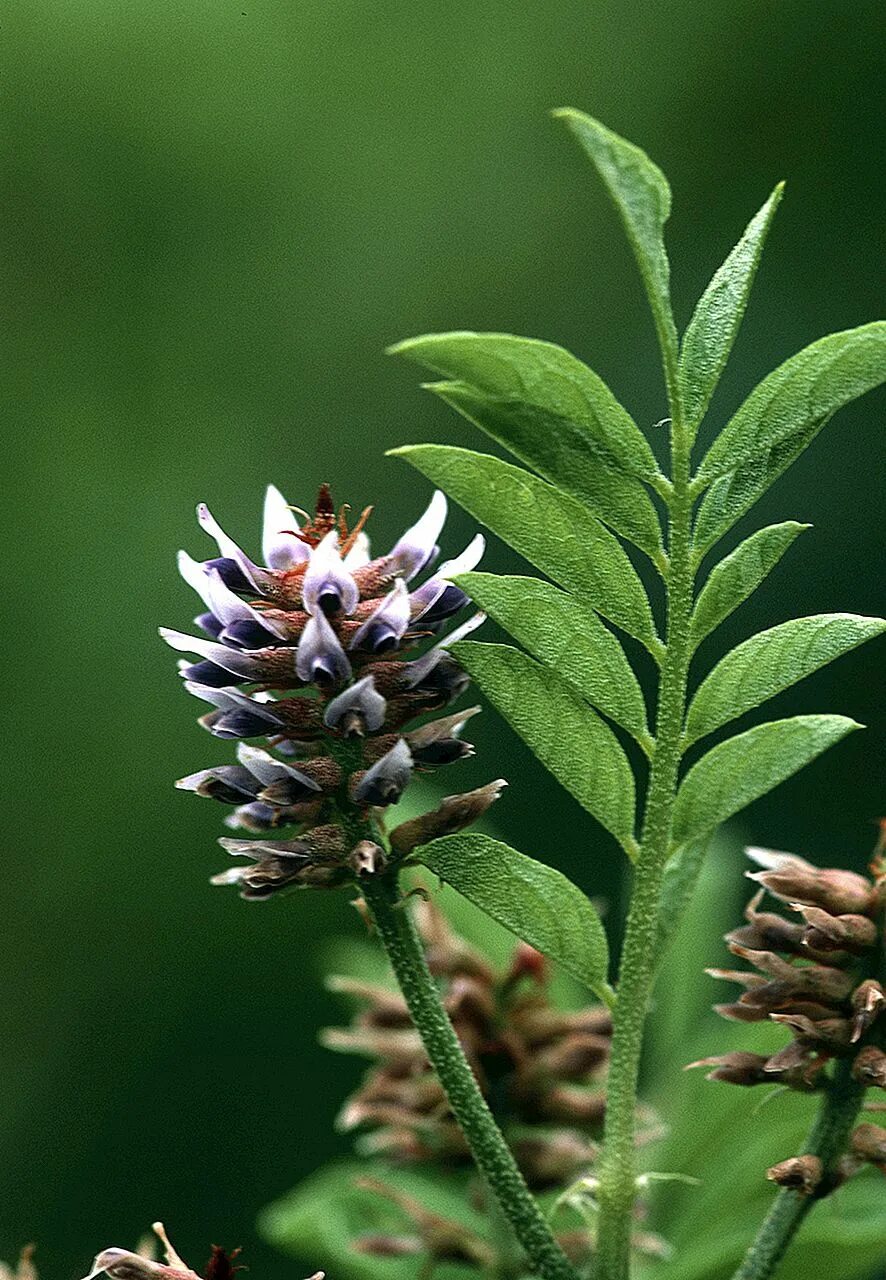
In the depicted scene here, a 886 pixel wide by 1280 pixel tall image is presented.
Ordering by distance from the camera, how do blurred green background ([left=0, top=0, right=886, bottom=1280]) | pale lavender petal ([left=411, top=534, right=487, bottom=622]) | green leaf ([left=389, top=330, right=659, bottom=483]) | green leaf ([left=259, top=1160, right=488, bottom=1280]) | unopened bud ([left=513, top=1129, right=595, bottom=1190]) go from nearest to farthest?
green leaf ([left=389, top=330, right=659, bottom=483]), pale lavender petal ([left=411, top=534, right=487, bottom=622]), unopened bud ([left=513, top=1129, right=595, bottom=1190]), green leaf ([left=259, top=1160, right=488, bottom=1280]), blurred green background ([left=0, top=0, right=886, bottom=1280])

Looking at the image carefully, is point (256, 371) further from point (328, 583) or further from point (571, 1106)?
point (328, 583)

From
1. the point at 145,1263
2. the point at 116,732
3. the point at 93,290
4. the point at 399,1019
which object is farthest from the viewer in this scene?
the point at 93,290

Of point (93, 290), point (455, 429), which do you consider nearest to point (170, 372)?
point (93, 290)

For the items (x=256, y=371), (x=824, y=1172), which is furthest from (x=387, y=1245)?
(x=256, y=371)

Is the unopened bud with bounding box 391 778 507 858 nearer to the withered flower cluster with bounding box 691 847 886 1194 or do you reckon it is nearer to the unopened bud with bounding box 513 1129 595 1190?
the withered flower cluster with bounding box 691 847 886 1194

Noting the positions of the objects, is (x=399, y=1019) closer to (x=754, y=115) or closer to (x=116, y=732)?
(x=116, y=732)

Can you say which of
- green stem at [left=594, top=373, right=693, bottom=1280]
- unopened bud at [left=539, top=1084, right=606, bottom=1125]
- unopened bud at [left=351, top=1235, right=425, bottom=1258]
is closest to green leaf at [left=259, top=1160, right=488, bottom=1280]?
unopened bud at [left=351, top=1235, right=425, bottom=1258]

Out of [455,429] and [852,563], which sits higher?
[455,429]
